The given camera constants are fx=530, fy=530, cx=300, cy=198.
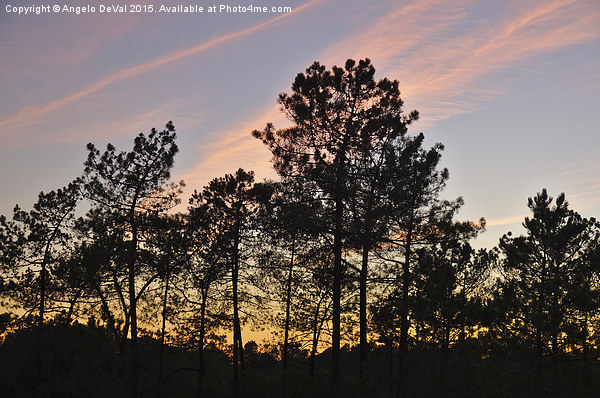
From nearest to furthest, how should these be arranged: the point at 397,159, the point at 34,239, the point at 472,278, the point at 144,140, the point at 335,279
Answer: the point at 335,279 → the point at 397,159 → the point at 144,140 → the point at 34,239 → the point at 472,278

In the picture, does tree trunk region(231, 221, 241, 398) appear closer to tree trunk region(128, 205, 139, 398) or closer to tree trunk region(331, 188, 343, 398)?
tree trunk region(128, 205, 139, 398)

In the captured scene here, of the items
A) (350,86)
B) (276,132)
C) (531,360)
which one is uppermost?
(350,86)

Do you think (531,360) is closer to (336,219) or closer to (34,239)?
(336,219)

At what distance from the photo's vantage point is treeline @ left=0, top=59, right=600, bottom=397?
70.0 ft

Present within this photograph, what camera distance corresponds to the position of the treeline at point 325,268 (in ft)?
70.0

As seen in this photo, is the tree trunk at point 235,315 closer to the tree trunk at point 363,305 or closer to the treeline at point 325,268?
the treeline at point 325,268

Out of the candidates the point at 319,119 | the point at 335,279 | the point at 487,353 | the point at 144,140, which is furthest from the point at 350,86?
the point at 487,353

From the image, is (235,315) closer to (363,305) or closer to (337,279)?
(363,305)

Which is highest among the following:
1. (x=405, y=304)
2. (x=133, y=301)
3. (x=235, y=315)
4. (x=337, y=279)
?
(x=337, y=279)

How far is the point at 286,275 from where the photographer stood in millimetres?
28375

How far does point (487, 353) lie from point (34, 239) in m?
22.3

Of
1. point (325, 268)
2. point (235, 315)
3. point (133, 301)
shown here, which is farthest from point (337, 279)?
point (133, 301)

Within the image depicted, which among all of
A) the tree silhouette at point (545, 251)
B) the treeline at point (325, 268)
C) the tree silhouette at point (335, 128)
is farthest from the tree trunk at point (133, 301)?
the tree silhouette at point (545, 251)

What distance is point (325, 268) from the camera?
2289 centimetres
